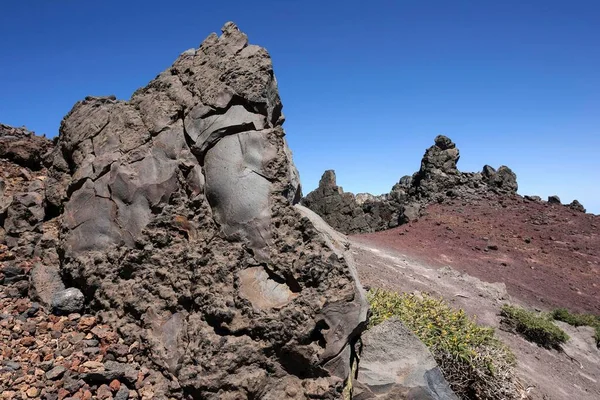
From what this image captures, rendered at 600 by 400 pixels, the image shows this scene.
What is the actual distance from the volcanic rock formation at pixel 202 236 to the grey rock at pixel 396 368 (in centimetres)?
38

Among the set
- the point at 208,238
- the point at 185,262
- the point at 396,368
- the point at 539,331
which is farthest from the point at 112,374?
the point at 539,331

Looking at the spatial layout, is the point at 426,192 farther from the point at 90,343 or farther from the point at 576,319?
the point at 90,343

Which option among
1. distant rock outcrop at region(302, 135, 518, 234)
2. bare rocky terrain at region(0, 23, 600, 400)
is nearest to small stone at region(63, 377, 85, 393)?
bare rocky terrain at region(0, 23, 600, 400)

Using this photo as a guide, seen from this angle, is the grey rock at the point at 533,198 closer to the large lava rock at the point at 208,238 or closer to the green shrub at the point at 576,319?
the green shrub at the point at 576,319

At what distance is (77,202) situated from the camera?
6500 millimetres

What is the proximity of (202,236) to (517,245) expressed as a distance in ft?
87.6

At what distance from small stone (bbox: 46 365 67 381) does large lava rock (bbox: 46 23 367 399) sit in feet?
2.70

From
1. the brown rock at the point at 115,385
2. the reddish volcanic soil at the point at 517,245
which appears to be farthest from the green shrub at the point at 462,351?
the reddish volcanic soil at the point at 517,245

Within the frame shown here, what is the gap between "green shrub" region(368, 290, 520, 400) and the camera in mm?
7477

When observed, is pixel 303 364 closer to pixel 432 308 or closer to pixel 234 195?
pixel 234 195

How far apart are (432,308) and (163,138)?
6.58 m

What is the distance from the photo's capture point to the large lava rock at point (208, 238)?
4.88 metres

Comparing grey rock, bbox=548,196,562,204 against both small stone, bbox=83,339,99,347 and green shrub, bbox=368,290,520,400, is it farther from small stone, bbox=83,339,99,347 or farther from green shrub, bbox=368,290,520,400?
small stone, bbox=83,339,99,347

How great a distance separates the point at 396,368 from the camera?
583 centimetres
